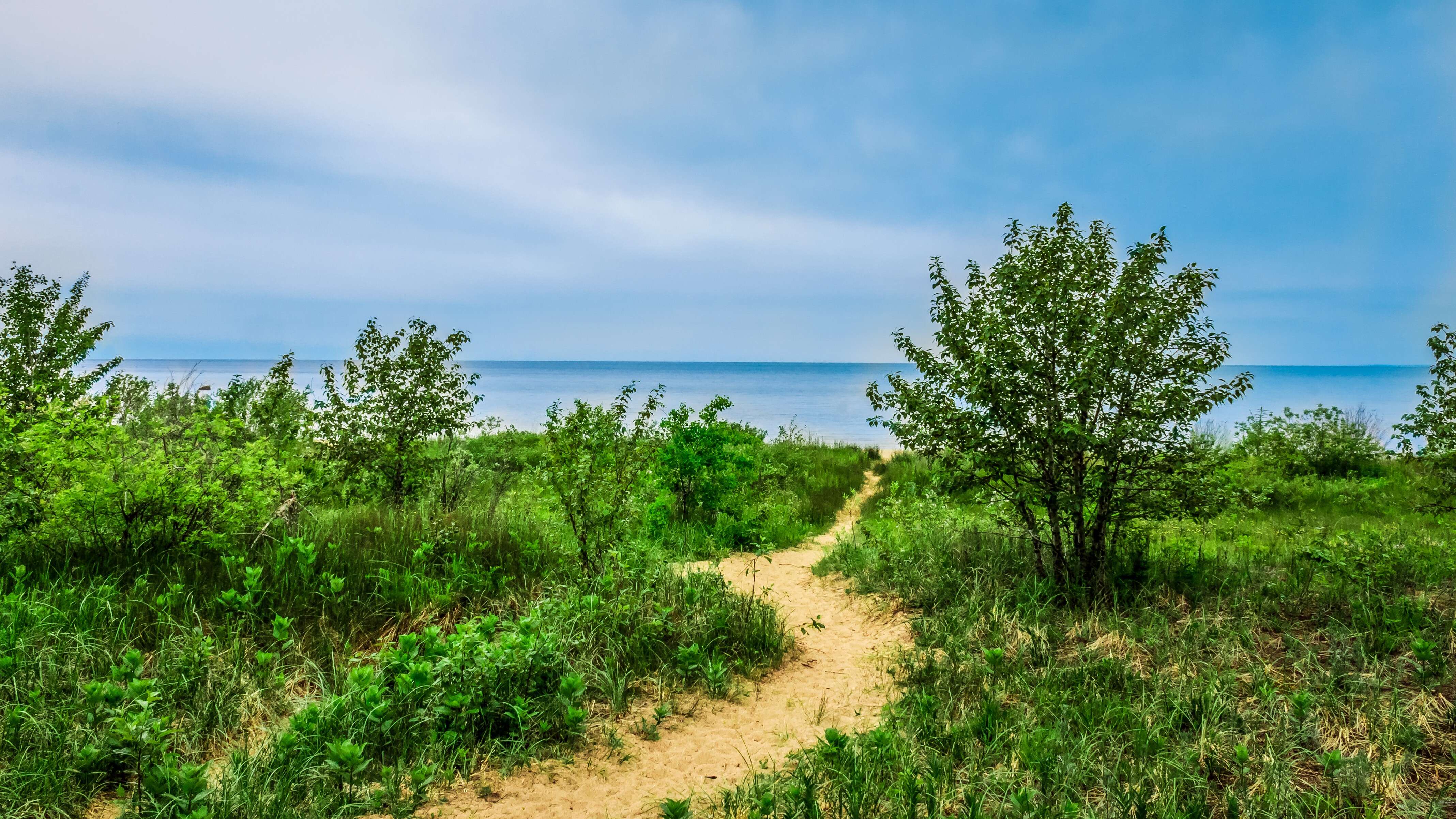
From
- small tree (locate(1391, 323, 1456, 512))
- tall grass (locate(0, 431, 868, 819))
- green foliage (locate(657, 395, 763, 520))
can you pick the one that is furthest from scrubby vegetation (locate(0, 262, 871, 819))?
small tree (locate(1391, 323, 1456, 512))

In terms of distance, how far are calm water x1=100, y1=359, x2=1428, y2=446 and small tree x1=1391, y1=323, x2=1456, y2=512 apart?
0.34m

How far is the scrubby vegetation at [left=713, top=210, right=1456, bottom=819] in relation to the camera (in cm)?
342

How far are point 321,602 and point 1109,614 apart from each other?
6.18 meters

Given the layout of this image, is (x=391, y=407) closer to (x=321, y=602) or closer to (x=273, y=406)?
(x=273, y=406)

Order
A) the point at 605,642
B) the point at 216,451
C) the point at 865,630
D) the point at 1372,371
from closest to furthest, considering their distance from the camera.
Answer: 1. the point at 605,642
2. the point at 865,630
3. the point at 216,451
4. the point at 1372,371

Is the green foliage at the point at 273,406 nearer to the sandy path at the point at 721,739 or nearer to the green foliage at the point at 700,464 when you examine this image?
the green foliage at the point at 700,464

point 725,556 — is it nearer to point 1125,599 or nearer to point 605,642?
point 605,642

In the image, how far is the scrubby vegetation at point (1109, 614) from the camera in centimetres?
342

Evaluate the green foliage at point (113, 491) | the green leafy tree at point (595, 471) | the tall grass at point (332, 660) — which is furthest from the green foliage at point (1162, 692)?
the green foliage at point (113, 491)

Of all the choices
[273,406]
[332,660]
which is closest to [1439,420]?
[332,660]

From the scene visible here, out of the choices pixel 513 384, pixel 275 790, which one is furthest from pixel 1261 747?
pixel 513 384

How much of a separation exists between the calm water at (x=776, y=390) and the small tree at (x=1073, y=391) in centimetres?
72

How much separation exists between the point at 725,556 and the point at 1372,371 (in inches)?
9474

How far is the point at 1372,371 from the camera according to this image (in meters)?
180
